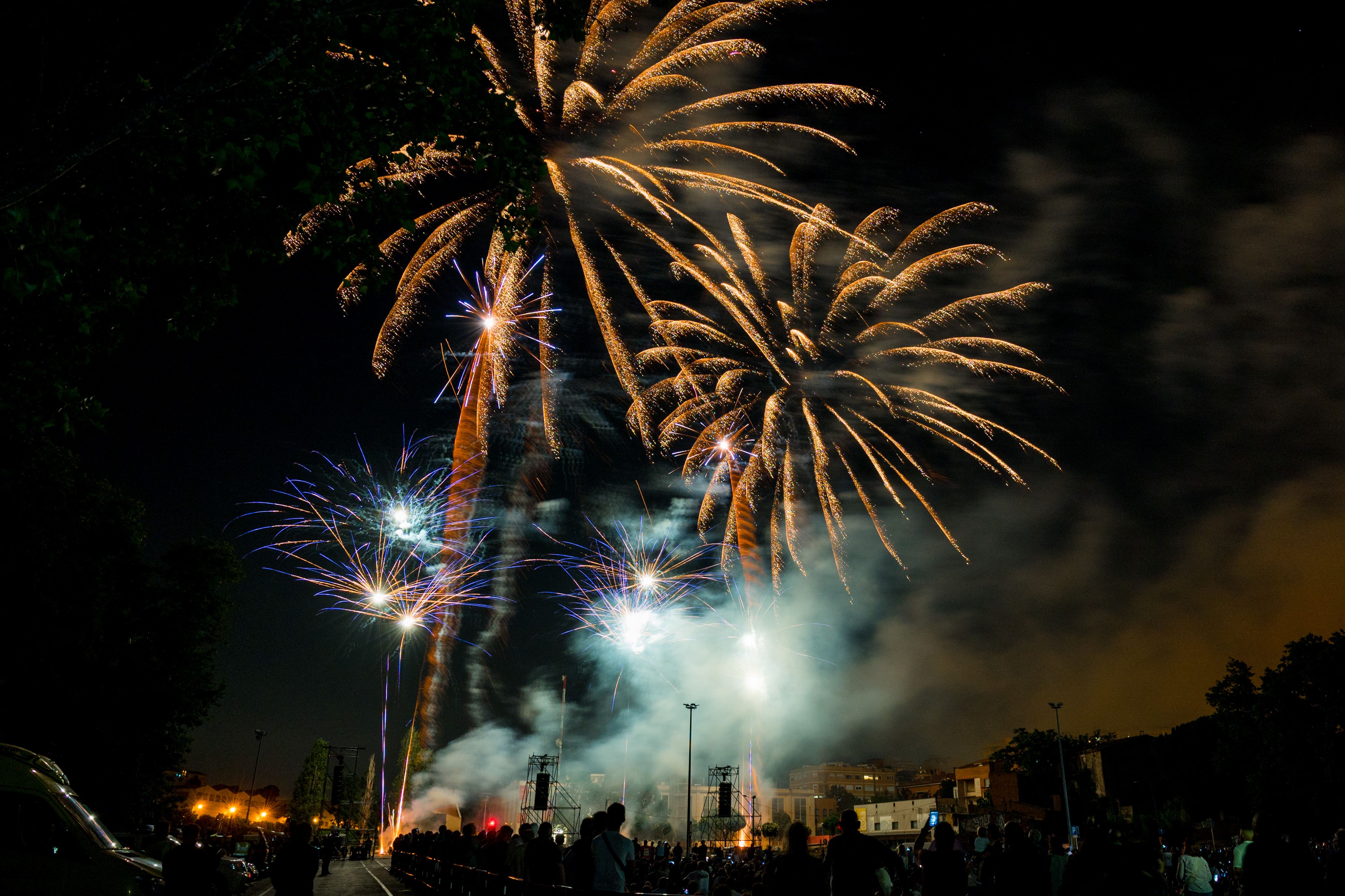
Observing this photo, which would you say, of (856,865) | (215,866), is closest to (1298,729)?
(856,865)

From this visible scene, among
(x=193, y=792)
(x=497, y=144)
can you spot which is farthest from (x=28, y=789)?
(x=193, y=792)

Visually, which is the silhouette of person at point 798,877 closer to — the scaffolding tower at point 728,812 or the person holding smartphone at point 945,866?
the person holding smartphone at point 945,866

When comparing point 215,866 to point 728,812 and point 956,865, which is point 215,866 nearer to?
point 956,865

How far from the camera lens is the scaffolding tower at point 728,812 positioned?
34625 mm

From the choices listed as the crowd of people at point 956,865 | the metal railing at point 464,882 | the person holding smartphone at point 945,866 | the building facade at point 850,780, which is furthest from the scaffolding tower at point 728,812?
the building facade at point 850,780

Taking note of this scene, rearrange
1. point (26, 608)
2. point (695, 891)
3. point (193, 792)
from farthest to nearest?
point (193, 792), point (26, 608), point (695, 891)

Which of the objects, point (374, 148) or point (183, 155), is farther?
point (374, 148)

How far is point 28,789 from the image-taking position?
26.9ft

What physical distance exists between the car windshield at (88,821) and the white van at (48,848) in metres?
0.02

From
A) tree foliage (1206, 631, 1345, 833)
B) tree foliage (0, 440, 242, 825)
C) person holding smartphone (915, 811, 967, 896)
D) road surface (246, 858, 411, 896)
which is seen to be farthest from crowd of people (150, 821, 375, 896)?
tree foliage (1206, 631, 1345, 833)

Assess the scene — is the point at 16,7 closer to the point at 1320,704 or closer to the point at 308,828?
the point at 308,828

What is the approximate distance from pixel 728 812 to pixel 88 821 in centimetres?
2869

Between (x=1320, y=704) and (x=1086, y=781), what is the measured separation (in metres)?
38.8

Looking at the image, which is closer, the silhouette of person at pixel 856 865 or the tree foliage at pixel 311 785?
the silhouette of person at pixel 856 865
